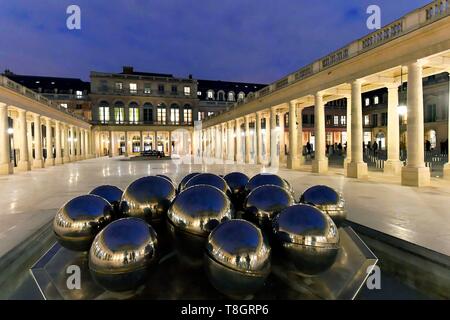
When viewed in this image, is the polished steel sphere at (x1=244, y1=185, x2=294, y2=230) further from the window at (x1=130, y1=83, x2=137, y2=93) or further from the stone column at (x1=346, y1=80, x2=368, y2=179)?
the window at (x1=130, y1=83, x2=137, y2=93)

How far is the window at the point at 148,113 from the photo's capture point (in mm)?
75312

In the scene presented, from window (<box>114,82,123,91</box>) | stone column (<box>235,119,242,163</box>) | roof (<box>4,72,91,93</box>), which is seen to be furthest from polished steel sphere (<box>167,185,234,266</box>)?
roof (<box>4,72,91,93</box>)

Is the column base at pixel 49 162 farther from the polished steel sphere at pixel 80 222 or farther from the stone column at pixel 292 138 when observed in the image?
the polished steel sphere at pixel 80 222

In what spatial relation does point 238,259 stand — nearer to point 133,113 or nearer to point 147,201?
point 147,201

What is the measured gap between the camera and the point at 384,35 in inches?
634

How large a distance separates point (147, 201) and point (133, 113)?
7425 cm

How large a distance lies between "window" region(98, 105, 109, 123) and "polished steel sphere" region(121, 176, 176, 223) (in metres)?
72.8

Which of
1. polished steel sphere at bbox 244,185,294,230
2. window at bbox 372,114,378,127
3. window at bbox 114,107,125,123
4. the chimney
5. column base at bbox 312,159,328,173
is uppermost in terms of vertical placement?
the chimney

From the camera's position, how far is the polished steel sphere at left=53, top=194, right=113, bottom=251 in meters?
4.45

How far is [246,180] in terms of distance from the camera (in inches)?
263

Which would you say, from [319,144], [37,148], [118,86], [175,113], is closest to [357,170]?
[319,144]

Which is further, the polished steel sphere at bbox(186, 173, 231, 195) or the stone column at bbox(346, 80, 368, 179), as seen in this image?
the stone column at bbox(346, 80, 368, 179)

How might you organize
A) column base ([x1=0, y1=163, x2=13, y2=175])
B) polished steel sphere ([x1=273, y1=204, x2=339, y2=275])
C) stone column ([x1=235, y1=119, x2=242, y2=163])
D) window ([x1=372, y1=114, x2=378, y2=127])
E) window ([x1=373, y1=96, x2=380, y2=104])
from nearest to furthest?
polished steel sphere ([x1=273, y1=204, x2=339, y2=275]), column base ([x1=0, y1=163, x2=13, y2=175]), stone column ([x1=235, y1=119, x2=242, y2=163]), window ([x1=372, y1=114, x2=378, y2=127]), window ([x1=373, y1=96, x2=380, y2=104])
